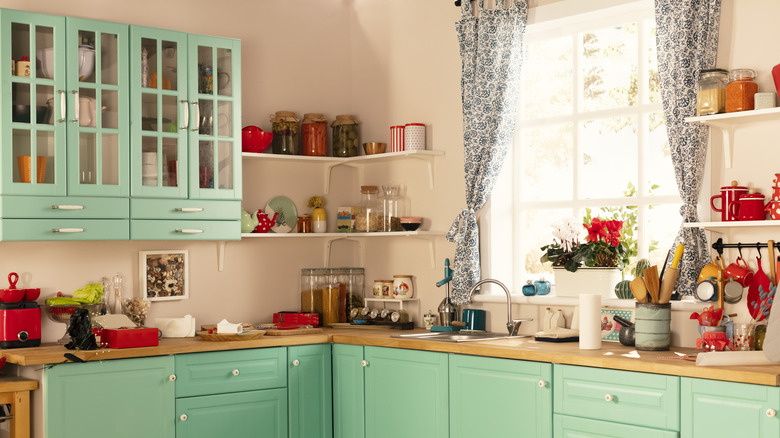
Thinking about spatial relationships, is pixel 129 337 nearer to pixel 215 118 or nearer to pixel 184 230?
pixel 184 230

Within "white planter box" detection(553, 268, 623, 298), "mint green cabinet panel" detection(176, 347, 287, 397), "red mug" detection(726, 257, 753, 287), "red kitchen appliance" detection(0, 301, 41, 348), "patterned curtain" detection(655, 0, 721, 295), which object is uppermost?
"patterned curtain" detection(655, 0, 721, 295)

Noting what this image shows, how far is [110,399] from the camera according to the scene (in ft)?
12.7

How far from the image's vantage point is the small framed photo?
4574mm

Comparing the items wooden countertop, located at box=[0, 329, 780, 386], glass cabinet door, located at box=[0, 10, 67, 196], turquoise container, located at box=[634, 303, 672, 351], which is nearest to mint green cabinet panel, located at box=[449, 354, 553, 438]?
wooden countertop, located at box=[0, 329, 780, 386]

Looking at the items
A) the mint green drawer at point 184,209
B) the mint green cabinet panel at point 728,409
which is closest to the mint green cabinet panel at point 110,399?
the mint green drawer at point 184,209

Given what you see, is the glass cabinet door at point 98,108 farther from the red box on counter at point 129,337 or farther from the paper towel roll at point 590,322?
the paper towel roll at point 590,322

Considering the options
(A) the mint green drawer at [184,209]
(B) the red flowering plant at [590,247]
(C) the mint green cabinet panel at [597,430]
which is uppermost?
(A) the mint green drawer at [184,209]

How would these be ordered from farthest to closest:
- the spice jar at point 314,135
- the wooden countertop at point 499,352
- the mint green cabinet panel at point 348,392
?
A: the spice jar at point 314,135
the mint green cabinet panel at point 348,392
the wooden countertop at point 499,352

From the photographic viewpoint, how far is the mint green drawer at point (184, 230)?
4.30 metres

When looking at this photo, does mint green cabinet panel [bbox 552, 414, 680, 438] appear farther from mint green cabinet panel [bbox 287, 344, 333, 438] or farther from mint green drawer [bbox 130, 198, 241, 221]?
mint green drawer [bbox 130, 198, 241, 221]

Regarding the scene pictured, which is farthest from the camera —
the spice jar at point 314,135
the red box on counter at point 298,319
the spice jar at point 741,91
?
the spice jar at point 314,135

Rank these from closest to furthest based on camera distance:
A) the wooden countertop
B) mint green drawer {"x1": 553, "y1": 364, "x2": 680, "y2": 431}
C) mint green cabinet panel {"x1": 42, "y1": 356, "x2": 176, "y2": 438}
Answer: the wooden countertop < mint green drawer {"x1": 553, "y1": 364, "x2": 680, "y2": 431} < mint green cabinet panel {"x1": 42, "y1": 356, "x2": 176, "y2": 438}

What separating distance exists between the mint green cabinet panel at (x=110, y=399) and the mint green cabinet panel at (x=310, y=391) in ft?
2.12

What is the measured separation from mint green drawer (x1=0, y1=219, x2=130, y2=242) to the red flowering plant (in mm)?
2062
